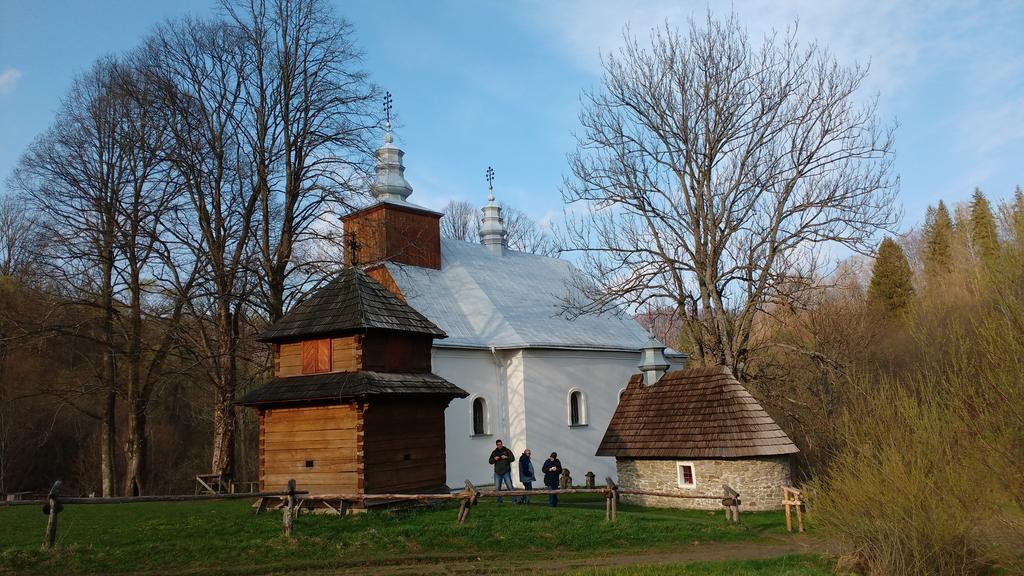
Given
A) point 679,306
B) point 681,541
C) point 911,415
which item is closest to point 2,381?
point 679,306

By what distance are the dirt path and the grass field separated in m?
0.02

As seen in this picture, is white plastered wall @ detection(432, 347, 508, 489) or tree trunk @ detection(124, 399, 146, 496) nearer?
tree trunk @ detection(124, 399, 146, 496)

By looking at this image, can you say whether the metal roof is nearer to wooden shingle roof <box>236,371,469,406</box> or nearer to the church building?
the church building

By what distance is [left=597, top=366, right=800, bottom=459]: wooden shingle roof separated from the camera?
59.6 feet

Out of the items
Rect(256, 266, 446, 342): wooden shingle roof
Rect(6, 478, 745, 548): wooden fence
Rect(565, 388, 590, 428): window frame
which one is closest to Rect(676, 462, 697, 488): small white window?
Rect(6, 478, 745, 548): wooden fence

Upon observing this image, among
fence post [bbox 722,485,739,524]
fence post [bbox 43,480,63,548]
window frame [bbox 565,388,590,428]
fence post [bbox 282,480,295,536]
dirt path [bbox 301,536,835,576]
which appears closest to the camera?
dirt path [bbox 301,536,835,576]

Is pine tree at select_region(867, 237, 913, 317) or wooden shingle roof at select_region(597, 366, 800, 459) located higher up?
pine tree at select_region(867, 237, 913, 317)

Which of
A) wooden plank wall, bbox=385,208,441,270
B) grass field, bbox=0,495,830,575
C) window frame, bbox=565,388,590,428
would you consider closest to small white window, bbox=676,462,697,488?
grass field, bbox=0,495,830,575

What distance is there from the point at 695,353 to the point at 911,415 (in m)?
13.0

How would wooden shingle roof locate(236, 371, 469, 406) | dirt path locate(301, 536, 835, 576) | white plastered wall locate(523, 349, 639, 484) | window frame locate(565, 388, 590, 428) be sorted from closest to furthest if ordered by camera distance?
dirt path locate(301, 536, 835, 576) → wooden shingle roof locate(236, 371, 469, 406) → white plastered wall locate(523, 349, 639, 484) → window frame locate(565, 388, 590, 428)

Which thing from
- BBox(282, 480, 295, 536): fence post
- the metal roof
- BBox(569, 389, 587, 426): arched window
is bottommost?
BBox(282, 480, 295, 536): fence post

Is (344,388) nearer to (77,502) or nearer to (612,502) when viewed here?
(77,502)

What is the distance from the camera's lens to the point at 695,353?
23312mm

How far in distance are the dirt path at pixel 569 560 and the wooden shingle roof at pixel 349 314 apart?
5.53m
